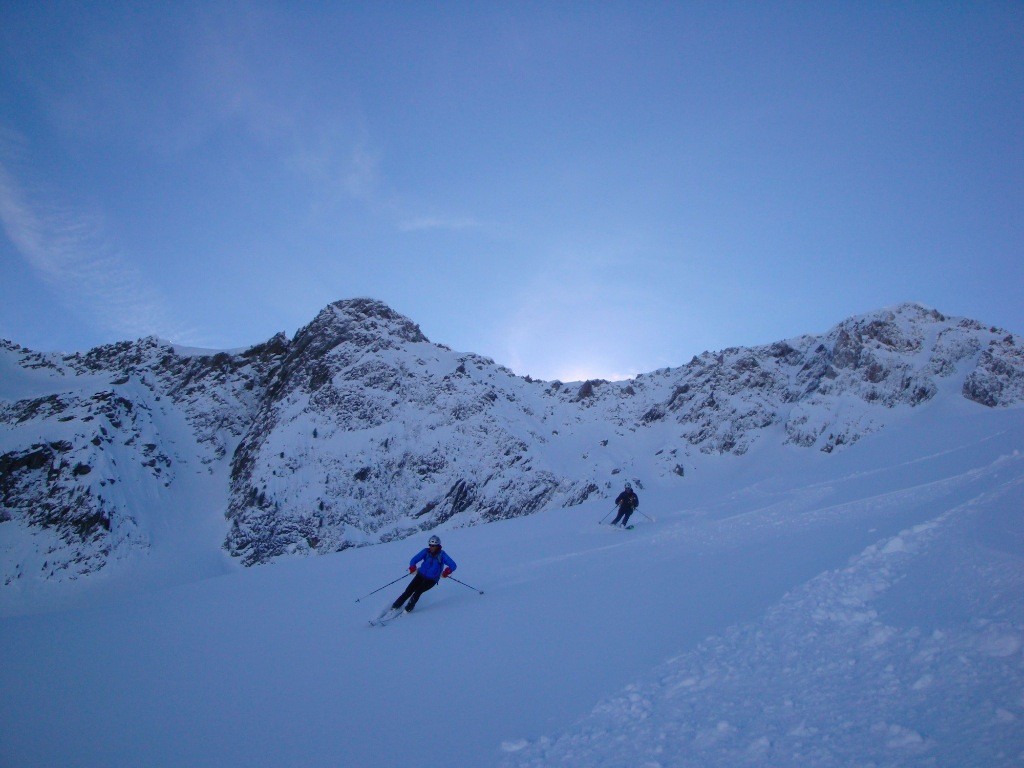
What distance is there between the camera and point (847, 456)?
25562 mm

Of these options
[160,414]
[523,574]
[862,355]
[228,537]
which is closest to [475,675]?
[523,574]

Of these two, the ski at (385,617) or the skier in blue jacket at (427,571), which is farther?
the skier in blue jacket at (427,571)

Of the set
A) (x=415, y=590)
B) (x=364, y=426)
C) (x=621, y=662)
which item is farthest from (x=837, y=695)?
(x=364, y=426)

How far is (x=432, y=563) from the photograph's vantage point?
444 inches

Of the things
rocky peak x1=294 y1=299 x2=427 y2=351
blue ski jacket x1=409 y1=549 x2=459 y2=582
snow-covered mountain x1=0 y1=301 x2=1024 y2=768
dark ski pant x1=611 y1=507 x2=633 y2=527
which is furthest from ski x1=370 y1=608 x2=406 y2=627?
rocky peak x1=294 y1=299 x2=427 y2=351

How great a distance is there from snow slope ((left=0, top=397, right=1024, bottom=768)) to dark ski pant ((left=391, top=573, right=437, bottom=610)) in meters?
0.55

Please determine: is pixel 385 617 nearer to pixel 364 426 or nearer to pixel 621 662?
pixel 621 662

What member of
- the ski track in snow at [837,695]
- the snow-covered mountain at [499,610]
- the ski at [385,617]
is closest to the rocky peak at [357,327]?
the snow-covered mountain at [499,610]

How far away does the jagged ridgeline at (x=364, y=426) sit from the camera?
34.1 meters

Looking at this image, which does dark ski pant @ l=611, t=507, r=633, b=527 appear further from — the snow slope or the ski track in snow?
the ski track in snow

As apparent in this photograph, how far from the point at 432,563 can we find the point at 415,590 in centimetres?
67

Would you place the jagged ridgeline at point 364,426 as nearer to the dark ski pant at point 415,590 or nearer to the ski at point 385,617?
the dark ski pant at point 415,590

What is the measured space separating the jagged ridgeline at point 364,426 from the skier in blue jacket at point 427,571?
22830 mm

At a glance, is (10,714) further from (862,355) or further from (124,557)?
(862,355)
